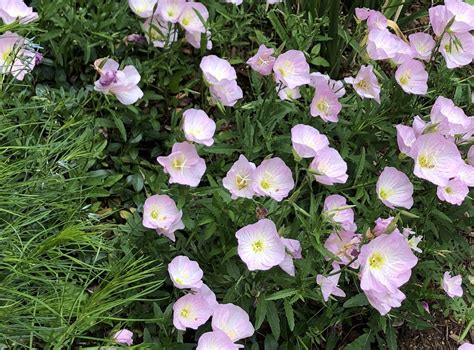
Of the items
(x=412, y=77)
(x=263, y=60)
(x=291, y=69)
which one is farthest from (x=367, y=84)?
(x=263, y=60)

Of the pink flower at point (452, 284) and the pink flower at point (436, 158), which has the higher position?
the pink flower at point (436, 158)

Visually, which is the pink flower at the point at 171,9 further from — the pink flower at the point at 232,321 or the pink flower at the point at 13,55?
the pink flower at the point at 232,321

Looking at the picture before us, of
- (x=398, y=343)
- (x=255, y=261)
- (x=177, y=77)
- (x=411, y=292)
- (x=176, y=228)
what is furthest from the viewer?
(x=177, y=77)

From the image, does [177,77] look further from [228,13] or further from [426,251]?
[426,251]

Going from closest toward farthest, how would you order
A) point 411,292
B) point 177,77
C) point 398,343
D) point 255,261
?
1. point 255,261
2. point 411,292
3. point 398,343
4. point 177,77

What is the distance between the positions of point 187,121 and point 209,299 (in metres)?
0.52

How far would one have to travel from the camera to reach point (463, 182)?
2217mm

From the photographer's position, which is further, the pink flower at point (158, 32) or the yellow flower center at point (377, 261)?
the pink flower at point (158, 32)

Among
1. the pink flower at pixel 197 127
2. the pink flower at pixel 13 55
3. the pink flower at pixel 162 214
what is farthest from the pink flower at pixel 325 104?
the pink flower at pixel 13 55

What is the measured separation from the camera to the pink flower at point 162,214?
1.97 metres

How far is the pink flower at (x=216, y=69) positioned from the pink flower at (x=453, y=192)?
76cm

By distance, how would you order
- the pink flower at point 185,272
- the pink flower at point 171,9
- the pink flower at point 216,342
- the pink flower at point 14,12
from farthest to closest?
the pink flower at point 171,9, the pink flower at point 14,12, the pink flower at point 185,272, the pink flower at point 216,342

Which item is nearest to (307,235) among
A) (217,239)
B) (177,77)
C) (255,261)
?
(255,261)

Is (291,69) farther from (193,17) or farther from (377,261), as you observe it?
(377,261)
